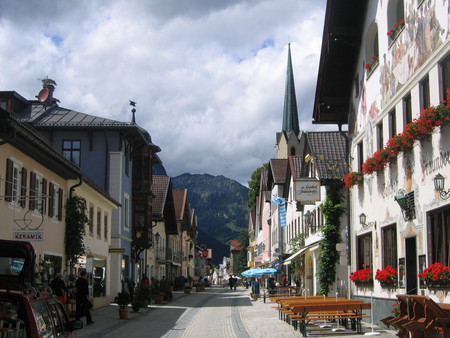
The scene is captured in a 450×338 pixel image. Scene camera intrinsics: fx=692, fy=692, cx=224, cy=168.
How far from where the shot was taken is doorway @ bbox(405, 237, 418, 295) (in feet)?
53.4

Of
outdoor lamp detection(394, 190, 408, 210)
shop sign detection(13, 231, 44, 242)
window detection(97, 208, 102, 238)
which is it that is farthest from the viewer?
window detection(97, 208, 102, 238)

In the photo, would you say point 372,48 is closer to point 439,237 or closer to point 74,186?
point 439,237

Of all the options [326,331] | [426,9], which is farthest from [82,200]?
[426,9]

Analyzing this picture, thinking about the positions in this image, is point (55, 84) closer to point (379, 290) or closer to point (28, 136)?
point (28, 136)

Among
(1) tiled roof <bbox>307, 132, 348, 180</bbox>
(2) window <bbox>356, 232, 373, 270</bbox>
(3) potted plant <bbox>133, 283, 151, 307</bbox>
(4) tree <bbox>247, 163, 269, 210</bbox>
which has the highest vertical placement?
(4) tree <bbox>247, 163, 269, 210</bbox>

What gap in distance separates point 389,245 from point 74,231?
12.1m

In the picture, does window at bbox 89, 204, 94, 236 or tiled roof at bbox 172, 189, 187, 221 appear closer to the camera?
window at bbox 89, 204, 94, 236

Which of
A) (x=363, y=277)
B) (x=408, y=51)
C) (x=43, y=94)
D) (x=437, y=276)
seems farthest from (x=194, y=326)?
(x=43, y=94)

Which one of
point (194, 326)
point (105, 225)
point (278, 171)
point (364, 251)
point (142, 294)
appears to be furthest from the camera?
point (278, 171)

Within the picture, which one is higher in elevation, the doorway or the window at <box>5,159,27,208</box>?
the window at <box>5,159,27,208</box>

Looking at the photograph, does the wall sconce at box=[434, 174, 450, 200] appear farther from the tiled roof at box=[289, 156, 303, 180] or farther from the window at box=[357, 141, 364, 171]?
the tiled roof at box=[289, 156, 303, 180]

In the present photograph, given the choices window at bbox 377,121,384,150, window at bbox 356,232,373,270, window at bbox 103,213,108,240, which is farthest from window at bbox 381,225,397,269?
window at bbox 103,213,108,240

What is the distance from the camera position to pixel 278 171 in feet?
182

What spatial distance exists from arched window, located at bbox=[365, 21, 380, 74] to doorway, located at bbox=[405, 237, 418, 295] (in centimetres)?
593
